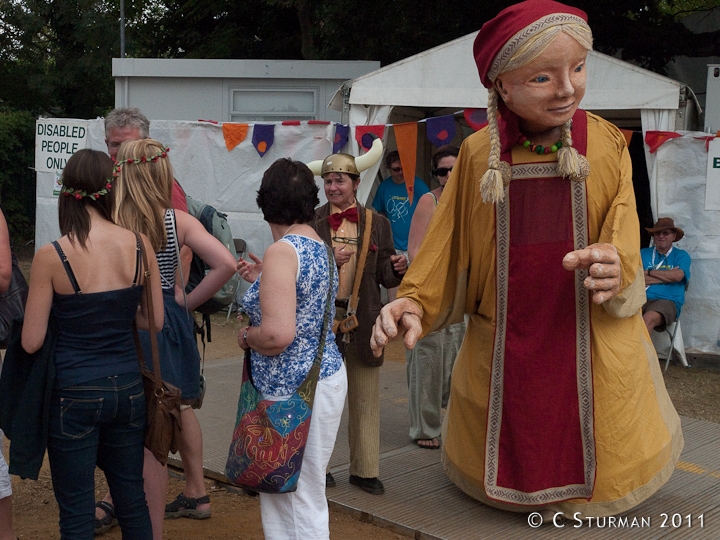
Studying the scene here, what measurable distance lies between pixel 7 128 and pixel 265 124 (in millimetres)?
8018

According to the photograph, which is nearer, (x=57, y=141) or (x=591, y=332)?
(x=591, y=332)

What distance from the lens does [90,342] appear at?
2.83 metres

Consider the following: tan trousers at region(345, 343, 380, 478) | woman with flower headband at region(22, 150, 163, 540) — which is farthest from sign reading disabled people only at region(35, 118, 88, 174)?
woman with flower headband at region(22, 150, 163, 540)

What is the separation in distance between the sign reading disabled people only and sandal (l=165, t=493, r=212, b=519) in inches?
303

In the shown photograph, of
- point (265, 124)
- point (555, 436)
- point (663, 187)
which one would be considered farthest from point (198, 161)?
point (555, 436)

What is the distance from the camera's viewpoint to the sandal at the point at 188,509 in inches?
158

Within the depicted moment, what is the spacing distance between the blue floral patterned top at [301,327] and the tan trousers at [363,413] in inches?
45.3

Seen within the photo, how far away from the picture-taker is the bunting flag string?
30.1 feet

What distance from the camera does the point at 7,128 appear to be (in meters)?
15.1

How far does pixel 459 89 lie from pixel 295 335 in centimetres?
551

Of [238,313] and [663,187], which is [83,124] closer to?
[238,313]

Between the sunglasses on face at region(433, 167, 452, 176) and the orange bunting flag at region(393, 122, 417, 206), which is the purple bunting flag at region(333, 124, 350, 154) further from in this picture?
the sunglasses on face at region(433, 167, 452, 176)

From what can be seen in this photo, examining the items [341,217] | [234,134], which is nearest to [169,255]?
[341,217]

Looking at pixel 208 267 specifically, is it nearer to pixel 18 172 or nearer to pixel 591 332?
pixel 591 332
